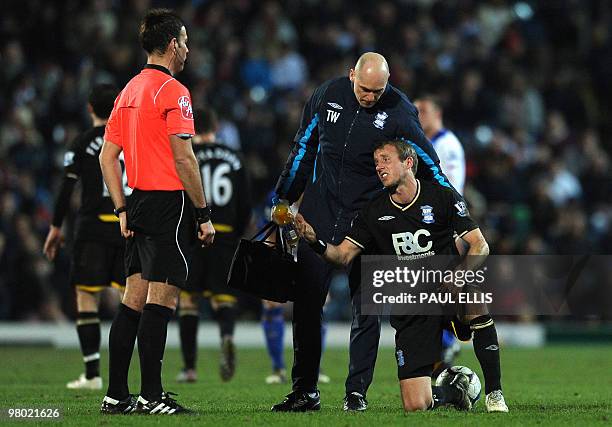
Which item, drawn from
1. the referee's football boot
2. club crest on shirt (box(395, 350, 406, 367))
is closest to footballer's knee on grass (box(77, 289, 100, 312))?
club crest on shirt (box(395, 350, 406, 367))

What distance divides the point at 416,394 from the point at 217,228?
450cm

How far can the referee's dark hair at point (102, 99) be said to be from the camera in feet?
35.6

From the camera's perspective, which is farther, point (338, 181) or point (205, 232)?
point (338, 181)

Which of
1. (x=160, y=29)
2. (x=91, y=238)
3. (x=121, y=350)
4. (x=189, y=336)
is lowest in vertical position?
(x=189, y=336)

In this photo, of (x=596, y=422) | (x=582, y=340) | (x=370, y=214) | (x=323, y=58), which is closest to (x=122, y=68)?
(x=323, y=58)

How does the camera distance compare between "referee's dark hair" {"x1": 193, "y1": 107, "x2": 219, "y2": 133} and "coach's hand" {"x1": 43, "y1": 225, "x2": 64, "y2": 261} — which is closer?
"coach's hand" {"x1": 43, "y1": 225, "x2": 64, "y2": 261}

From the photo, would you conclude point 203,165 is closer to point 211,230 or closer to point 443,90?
point 211,230

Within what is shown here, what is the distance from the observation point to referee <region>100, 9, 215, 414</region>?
7.96 metres

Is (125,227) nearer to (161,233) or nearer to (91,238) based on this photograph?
(161,233)

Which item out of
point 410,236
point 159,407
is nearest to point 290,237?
point 410,236

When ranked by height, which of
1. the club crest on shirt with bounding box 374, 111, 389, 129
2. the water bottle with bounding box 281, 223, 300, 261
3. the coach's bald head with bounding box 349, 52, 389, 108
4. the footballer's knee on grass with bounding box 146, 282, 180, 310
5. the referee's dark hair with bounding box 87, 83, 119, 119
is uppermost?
the referee's dark hair with bounding box 87, 83, 119, 119

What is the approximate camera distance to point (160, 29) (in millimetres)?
8039

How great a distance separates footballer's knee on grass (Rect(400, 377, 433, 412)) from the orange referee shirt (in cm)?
204

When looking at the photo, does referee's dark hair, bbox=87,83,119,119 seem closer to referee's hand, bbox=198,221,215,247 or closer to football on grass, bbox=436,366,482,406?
referee's hand, bbox=198,221,215,247
